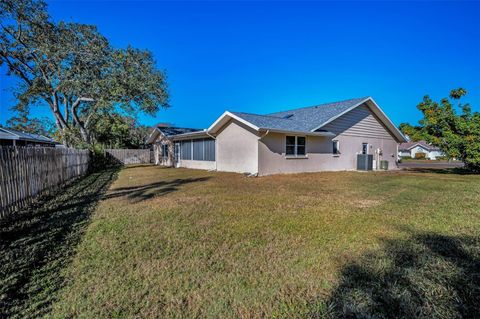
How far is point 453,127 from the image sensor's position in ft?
49.4

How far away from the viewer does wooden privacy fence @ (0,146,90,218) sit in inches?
203

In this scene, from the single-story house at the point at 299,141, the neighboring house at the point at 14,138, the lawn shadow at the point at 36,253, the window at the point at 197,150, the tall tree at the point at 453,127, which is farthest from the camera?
the window at the point at 197,150

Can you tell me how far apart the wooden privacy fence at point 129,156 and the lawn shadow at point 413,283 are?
2673cm

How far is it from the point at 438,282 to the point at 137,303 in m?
3.11

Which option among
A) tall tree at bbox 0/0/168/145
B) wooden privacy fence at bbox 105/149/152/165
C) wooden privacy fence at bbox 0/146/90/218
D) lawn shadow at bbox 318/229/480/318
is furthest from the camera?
wooden privacy fence at bbox 105/149/152/165

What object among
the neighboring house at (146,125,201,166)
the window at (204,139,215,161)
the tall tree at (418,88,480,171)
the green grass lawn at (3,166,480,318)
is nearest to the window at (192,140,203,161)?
the window at (204,139,215,161)

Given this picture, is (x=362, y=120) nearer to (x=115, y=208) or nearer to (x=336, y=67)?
(x=336, y=67)

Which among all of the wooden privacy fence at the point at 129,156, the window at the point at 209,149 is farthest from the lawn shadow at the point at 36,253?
the wooden privacy fence at the point at 129,156

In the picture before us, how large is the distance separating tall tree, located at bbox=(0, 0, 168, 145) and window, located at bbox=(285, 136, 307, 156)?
12.3 metres

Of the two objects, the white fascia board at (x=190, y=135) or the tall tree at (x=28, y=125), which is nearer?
the white fascia board at (x=190, y=135)

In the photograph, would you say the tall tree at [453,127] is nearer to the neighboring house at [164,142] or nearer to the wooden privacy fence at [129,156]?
the neighboring house at [164,142]

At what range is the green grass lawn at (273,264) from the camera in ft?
7.29

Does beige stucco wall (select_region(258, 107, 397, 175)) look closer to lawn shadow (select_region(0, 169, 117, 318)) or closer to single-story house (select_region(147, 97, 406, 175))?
single-story house (select_region(147, 97, 406, 175))

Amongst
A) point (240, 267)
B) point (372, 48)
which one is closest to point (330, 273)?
point (240, 267)
